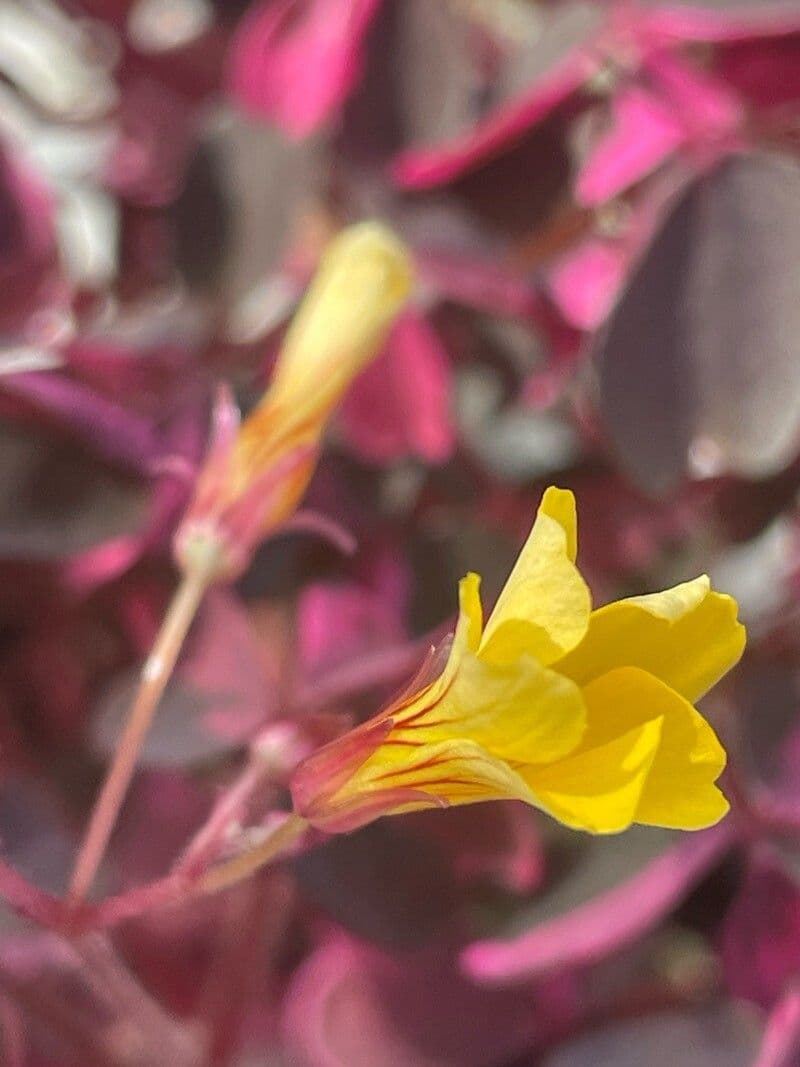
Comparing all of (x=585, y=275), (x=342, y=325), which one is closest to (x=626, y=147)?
(x=585, y=275)

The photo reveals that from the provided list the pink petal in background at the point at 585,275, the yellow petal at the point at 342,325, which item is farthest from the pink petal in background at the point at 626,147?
the yellow petal at the point at 342,325

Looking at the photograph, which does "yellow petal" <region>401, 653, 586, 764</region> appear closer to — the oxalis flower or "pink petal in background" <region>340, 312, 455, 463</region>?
the oxalis flower

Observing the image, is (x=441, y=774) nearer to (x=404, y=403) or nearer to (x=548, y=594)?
(x=548, y=594)

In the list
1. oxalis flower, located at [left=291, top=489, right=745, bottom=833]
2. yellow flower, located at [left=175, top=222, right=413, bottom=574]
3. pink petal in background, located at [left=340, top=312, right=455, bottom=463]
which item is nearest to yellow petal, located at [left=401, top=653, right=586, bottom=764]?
oxalis flower, located at [left=291, top=489, right=745, bottom=833]

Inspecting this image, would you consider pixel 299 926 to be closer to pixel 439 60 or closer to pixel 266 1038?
pixel 266 1038

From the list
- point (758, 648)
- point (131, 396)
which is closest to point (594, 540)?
point (758, 648)
